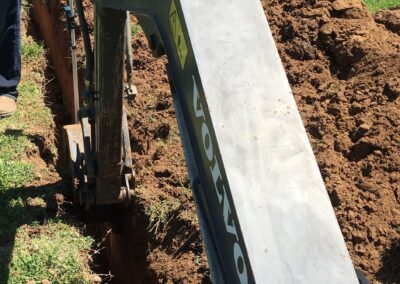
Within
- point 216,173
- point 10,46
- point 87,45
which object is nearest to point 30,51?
point 10,46

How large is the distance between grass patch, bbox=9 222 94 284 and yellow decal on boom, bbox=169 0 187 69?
2.91 meters

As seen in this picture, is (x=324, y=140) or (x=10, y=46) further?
(x=10, y=46)

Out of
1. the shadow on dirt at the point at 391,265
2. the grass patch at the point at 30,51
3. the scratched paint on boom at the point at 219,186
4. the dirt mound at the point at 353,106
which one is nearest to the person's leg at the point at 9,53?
the grass patch at the point at 30,51

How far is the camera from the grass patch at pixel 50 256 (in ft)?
15.6

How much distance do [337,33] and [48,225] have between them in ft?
9.06

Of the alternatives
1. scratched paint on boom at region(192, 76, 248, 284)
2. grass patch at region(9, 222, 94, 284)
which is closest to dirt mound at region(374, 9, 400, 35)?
grass patch at region(9, 222, 94, 284)

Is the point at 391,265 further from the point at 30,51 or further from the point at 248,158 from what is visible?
the point at 30,51

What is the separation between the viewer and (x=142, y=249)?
518 cm

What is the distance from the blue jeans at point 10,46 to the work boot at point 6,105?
0.04 m

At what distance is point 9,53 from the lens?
5.59 meters

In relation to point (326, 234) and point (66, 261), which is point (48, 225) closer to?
point (66, 261)

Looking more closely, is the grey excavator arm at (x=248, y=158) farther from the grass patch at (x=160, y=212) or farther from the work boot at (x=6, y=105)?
the work boot at (x=6, y=105)

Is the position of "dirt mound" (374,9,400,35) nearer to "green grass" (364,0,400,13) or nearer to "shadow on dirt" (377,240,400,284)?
"green grass" (364,0,400,13)

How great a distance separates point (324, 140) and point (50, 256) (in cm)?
204
